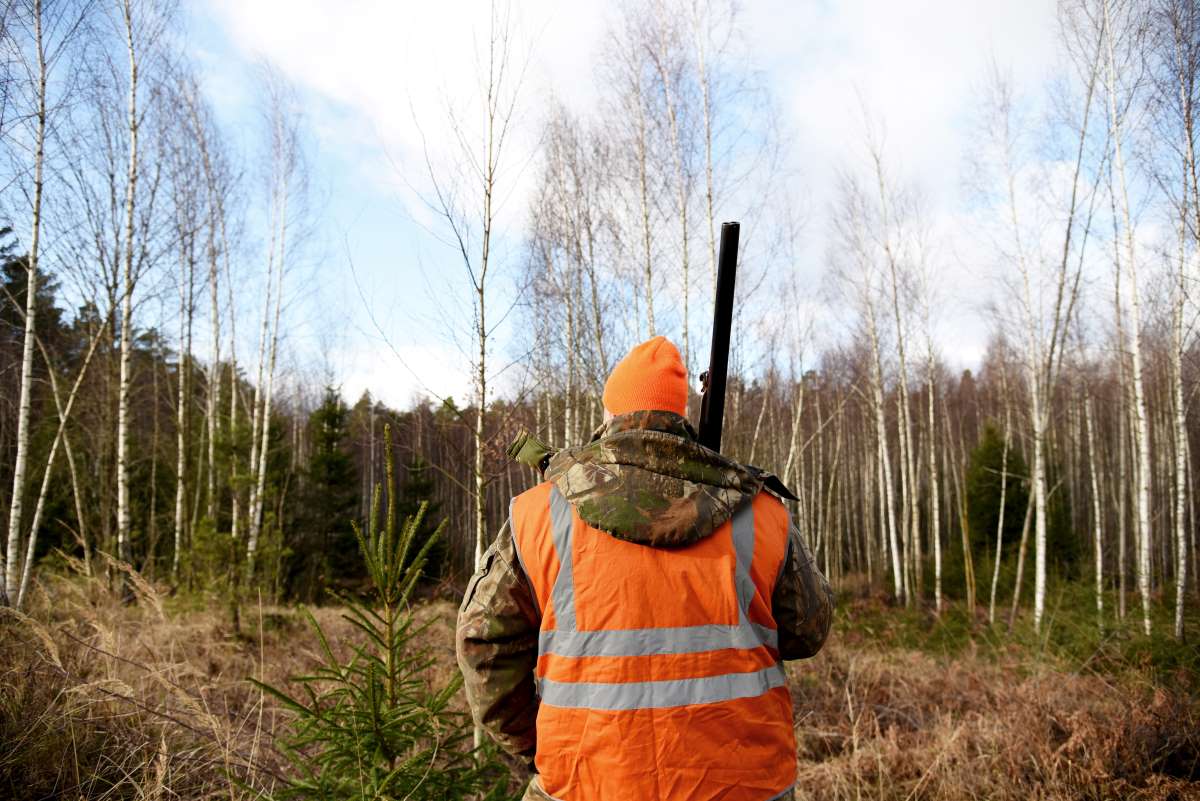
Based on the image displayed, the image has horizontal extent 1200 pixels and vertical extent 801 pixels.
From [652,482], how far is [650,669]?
0.47 m

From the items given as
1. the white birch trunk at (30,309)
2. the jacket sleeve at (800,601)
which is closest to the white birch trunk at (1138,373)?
the jacket sleeve at (800,601)

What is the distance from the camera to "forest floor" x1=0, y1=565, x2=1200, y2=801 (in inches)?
115

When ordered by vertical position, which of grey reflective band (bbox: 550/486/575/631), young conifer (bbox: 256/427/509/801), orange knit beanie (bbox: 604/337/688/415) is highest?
orange knit beanie (bbox: 604/337/688/415)

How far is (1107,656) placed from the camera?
21.8 feet

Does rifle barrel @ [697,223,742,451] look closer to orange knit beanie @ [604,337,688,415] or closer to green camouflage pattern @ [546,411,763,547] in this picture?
orange knit beanie @ [604,337,688,415]

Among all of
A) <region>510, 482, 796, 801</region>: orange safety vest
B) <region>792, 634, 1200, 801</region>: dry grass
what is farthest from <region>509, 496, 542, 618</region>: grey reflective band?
<region>792, 634, 1200, 801</region>: dry grass

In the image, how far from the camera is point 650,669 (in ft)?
5.14

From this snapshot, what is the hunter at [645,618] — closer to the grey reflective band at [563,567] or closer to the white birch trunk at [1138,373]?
the grey reflective band at [563,567]

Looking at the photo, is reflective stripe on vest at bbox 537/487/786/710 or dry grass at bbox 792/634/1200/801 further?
dry grass at bbox 792/634/1200/801

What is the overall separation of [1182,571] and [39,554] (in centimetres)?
1909

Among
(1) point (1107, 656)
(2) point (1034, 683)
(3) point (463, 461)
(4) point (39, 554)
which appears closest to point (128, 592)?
(4) point (39, 554)

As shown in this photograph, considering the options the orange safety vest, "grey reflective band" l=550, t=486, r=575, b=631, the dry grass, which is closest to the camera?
the orange safety vest

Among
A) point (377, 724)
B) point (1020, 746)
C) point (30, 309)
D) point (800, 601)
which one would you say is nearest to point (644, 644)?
point (800, 601)

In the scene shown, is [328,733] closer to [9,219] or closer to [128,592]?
[9,219]
